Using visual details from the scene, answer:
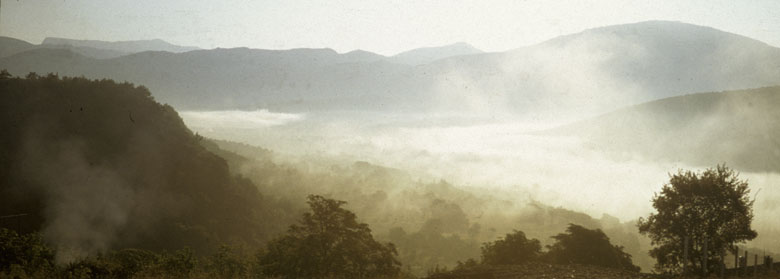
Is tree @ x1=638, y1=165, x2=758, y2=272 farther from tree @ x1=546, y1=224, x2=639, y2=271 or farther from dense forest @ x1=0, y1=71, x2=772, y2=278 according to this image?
tree @ x1=546, y1=224, x2=639, y2=271

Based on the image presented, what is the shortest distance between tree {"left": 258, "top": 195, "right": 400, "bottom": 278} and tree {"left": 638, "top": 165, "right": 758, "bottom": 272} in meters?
20.1

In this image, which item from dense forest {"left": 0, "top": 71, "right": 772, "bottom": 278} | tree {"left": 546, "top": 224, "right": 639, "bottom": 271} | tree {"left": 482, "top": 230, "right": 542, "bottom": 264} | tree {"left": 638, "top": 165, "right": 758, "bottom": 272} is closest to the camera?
dense forest {"left": 0, "top": 71, "right": 772, "bottom": 278}

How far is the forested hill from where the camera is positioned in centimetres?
4938

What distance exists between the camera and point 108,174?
180ft

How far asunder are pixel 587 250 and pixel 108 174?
54.0m

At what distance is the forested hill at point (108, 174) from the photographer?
49375 mm

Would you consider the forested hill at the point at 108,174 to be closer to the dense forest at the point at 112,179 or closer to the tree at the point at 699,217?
the dense forest at the point at 112,179

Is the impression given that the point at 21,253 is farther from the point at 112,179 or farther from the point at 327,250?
the point at 112,179

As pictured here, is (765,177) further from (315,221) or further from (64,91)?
(64,91)

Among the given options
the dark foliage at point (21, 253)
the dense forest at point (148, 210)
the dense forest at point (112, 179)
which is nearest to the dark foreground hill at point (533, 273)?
the dense forest at point (148, 210)

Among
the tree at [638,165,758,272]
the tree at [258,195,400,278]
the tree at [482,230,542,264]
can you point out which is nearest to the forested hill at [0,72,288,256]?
the tree at [258,195,400,278]

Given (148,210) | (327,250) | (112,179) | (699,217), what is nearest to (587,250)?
(699,217)

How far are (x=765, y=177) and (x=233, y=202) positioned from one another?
→ 719ft

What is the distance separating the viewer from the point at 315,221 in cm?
3209
